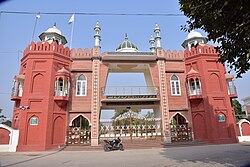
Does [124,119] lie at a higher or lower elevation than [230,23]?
lower

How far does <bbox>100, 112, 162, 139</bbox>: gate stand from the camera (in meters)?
13.4

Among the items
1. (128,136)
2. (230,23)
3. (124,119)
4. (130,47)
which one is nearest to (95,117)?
(124,119)

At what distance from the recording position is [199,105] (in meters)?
A: 13.3

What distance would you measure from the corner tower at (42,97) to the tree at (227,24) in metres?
10.2

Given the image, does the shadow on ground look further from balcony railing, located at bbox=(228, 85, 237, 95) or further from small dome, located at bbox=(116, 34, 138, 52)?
small dome, located at bbox=(116, 34, 138, 52)

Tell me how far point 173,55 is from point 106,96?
6.84m

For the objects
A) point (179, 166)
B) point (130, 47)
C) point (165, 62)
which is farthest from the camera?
point (130, 47)

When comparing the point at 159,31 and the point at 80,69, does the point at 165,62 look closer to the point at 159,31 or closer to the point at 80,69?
the point at 159,31

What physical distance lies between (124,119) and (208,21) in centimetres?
1056

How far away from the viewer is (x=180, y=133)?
13.4 metres

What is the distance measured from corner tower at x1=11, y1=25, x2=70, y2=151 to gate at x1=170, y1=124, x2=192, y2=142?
8220 mm

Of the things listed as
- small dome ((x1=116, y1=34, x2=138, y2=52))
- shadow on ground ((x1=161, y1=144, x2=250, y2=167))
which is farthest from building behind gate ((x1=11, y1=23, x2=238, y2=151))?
shadow on ground ((x1=161, y1=144, x2=250, y2=167))

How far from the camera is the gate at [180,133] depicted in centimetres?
1326

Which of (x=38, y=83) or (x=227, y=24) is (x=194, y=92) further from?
(x=38, y=83)
